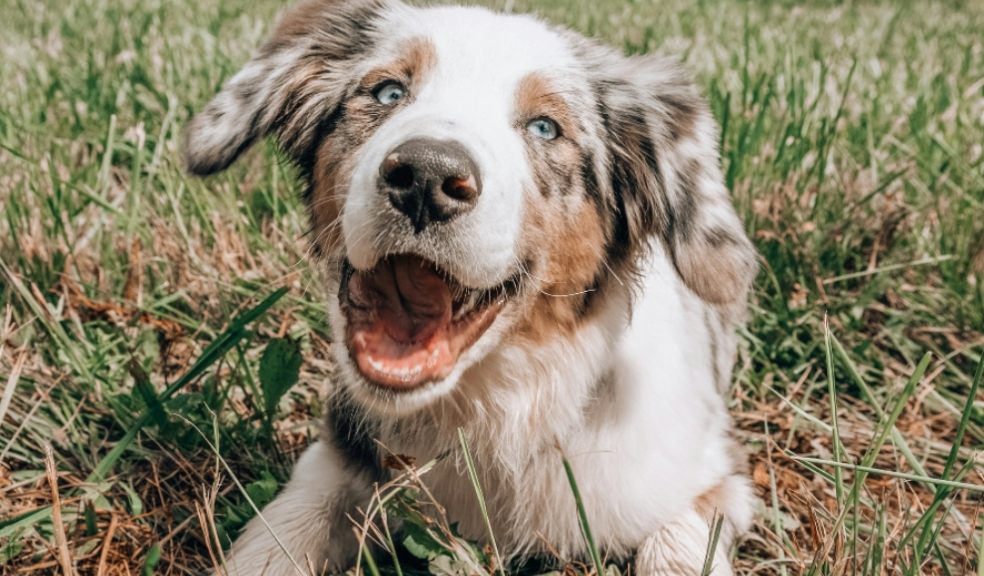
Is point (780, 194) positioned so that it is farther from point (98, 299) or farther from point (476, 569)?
point (98, 299)

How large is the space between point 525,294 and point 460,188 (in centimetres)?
37

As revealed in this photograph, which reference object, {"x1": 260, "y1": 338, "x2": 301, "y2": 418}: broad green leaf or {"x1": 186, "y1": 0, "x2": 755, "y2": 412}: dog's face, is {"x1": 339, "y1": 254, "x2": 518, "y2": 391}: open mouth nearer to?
{"x1": 186, "y1": 0, "x2": 755, "y2": 412}: dog's face

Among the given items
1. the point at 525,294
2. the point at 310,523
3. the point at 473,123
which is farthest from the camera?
the point at 310,523

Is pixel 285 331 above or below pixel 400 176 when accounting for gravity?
below

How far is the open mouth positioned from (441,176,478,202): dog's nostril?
0.19 meters

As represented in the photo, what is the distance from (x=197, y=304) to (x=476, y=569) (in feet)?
4.81

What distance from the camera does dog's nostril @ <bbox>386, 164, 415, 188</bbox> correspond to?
168cm

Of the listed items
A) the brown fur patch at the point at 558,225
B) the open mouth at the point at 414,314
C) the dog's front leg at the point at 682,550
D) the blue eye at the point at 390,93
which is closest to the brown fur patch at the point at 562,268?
the brown fur patch at the point at 558,225

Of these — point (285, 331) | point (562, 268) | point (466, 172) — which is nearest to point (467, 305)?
point (562, 268)

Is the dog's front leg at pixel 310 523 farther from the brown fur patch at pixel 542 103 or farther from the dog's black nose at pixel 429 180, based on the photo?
the brown fur patch at pixel 542 103

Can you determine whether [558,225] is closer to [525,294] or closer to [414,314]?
[525,294]

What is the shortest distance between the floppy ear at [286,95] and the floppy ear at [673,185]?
2.15ft

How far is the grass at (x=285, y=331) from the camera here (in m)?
1.94

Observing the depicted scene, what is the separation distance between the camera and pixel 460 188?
1.71m
